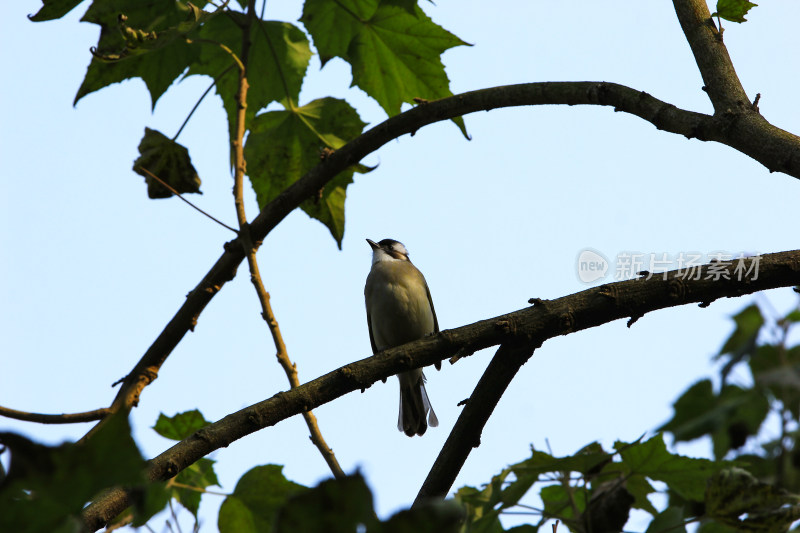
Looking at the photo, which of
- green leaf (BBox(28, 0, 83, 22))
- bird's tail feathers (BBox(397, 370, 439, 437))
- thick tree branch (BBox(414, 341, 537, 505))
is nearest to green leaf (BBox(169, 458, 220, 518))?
thick tree branch (BBox(414, 341, 537, 505))

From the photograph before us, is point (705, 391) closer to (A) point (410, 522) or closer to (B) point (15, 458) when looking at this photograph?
(A) point (410, 522)

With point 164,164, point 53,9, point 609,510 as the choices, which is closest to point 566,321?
point 609,510

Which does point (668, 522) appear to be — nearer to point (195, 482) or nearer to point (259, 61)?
point (195, 482)

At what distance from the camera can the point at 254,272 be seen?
3.43m

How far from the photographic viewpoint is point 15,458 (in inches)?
34.0

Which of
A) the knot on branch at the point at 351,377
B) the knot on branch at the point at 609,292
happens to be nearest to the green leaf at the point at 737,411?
the knot on branch at the point at 609,292

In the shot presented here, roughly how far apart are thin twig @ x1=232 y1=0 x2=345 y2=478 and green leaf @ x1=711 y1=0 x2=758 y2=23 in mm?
2208

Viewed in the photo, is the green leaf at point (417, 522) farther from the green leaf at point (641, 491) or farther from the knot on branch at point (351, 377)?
the knot on branch at point (351, 377)

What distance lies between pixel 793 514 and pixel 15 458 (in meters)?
1.45

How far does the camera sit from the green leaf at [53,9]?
11.4 feet

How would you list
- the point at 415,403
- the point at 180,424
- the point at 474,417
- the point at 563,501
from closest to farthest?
the point at 563,501 < the point at 474,417 < the point at 180,424 < the point at 415,403

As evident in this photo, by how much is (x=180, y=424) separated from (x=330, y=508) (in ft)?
8.17

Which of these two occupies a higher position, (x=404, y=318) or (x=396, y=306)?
(x=396, y=306)

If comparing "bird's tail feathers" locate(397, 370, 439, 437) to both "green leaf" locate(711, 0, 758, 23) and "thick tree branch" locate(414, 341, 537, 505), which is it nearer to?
"thick tree branch" locate(414, 341, 537, 505)
